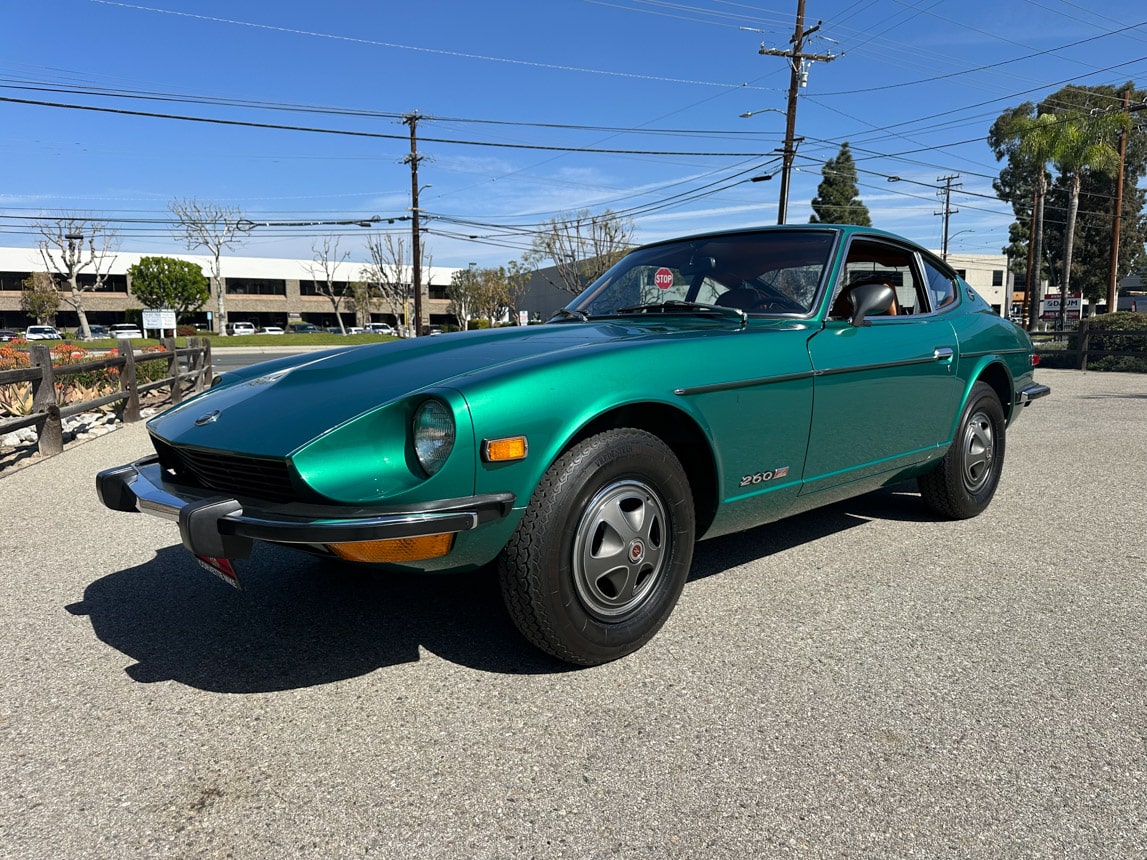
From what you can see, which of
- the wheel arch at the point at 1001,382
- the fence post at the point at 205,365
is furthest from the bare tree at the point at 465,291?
the wheel arch at the point at 1001,382

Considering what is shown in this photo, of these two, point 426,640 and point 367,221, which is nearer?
point 426,640

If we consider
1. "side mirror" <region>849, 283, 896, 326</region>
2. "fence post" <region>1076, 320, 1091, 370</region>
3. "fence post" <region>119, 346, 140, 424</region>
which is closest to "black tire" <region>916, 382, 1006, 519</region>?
"side mirror" <region>849, 283, 896, 326</region>

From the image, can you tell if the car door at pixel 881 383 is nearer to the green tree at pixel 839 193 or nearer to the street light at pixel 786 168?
the street light at pixel 786 168

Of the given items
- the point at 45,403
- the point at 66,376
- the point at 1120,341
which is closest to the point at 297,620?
the point at 45,403

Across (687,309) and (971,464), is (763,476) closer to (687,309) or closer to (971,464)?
(687,309)

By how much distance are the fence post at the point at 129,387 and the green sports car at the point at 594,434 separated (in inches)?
295

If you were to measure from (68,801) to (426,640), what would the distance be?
1.19 metres

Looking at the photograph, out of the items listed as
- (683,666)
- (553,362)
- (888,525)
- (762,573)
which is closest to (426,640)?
(683,666)

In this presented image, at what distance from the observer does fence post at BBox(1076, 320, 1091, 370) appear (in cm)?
1756

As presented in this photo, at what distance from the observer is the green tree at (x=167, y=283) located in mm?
57125

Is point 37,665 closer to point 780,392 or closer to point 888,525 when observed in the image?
point 780,392

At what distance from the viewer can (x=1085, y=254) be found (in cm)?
4875

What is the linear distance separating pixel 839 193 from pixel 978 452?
174 ft

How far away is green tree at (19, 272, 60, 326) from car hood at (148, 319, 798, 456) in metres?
68.9
